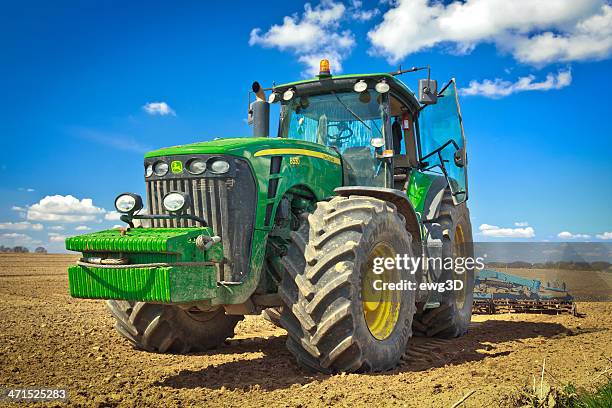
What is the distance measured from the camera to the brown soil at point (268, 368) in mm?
4715

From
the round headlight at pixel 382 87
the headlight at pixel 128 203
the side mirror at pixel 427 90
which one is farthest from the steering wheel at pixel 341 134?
the headlight at pixel 128 203

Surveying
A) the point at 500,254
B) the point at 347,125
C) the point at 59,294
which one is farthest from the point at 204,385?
the point at 59,294

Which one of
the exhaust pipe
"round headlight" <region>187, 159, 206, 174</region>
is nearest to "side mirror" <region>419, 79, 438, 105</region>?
the exhaust pipe

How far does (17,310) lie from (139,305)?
15.9ft

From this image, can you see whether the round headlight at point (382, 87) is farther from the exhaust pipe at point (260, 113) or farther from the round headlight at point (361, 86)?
the exhaust pipe at point (260, 113)

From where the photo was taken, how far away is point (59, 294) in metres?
13.8

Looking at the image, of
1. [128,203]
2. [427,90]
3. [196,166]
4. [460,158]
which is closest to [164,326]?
[128,203]

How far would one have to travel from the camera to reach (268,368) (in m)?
6.03

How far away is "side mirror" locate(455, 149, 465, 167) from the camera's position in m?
8.04

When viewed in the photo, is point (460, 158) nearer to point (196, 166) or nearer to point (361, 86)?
point (361, 86)

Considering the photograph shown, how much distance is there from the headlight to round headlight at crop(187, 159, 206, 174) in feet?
1.83

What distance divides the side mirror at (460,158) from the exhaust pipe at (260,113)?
8.51 feet

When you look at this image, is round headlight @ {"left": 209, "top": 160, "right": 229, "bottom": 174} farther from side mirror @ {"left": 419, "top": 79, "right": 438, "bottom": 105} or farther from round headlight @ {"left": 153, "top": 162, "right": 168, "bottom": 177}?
side mirror @ {"left": 419, "top": 79, "right": 438, "bottom": 105}

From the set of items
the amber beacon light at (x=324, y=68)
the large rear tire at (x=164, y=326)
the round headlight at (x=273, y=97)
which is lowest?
the large rear tire at (x=164, y=326)
